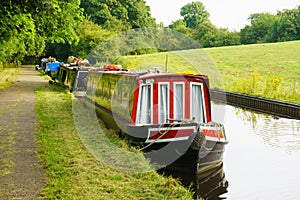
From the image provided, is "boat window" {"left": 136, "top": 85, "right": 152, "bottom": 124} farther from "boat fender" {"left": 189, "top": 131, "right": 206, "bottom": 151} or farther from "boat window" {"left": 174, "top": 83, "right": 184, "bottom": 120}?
"boat fender" {"left": 189, "top": 131, "right": 206, "bottom": 151}

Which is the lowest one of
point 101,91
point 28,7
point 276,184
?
point 276,184

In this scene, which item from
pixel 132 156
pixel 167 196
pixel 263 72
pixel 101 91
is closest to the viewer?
pixel 167 196

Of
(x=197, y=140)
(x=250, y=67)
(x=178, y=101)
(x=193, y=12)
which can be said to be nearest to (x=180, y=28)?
(x=193, y=12)

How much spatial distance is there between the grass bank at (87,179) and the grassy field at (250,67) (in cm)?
1231

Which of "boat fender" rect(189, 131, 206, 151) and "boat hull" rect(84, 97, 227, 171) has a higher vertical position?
"boat fender" rect(189, 131, 206, 151)

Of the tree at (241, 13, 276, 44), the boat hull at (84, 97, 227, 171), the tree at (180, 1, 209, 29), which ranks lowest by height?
the boat hull at (84, 97, 227, 171)

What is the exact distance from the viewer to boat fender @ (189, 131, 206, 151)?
8367 mm

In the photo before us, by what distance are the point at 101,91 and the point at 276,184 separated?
6.34 metres

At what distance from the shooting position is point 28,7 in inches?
348

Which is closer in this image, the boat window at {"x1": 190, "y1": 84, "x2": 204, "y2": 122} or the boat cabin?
the boat cabin

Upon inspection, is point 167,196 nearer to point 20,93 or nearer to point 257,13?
point 20,93

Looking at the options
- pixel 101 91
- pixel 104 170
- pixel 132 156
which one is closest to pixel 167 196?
pixel 104 170

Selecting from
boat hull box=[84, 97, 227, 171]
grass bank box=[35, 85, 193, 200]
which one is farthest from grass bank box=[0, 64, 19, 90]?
grass bank box=[35, 85, 193, 200]

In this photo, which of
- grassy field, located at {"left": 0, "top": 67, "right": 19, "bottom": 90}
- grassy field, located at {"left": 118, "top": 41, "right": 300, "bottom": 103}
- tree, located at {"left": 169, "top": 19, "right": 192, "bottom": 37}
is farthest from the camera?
tree, located at {"left": 169, "top": 19, "right": 192, "bottom": 37}
